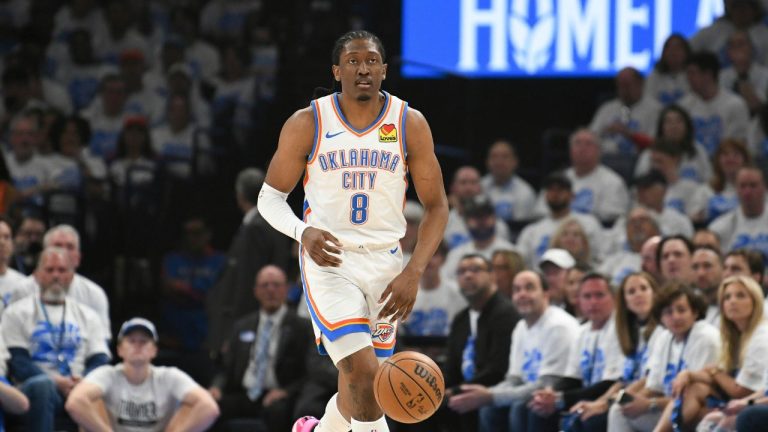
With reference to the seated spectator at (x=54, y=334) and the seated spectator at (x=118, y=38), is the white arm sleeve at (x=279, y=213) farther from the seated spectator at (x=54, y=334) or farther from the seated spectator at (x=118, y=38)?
the seated spectator at (x=118, y=38)

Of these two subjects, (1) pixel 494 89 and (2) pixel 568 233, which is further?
(1) pixel 494 89

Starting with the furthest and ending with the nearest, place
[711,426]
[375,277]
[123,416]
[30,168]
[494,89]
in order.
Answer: [494,89], [30,168], [123,416], [711,426], [375,277]

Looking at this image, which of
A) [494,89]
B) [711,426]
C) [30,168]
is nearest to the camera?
[711,426]

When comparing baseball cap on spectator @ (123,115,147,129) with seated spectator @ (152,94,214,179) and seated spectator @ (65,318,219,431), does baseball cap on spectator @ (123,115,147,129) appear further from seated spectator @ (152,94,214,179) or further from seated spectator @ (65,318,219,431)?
seated spectator @ (65,318,219,431)

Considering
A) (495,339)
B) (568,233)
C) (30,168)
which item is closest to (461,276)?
(495,339)

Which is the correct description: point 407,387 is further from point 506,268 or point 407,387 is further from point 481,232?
point 481,232

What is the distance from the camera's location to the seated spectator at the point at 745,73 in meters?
13.7

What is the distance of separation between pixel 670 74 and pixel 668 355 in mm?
5133

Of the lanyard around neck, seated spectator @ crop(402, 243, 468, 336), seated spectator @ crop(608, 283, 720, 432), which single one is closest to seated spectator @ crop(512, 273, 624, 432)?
seated spectator @ crop(608, 283, 720, 432)

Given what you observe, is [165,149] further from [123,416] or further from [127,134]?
[123,416]

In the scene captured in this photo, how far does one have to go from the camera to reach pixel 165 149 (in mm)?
15344

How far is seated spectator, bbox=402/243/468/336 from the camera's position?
479 inches

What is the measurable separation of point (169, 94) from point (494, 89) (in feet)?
Result: 12.0

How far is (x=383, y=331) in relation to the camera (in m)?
7.04
